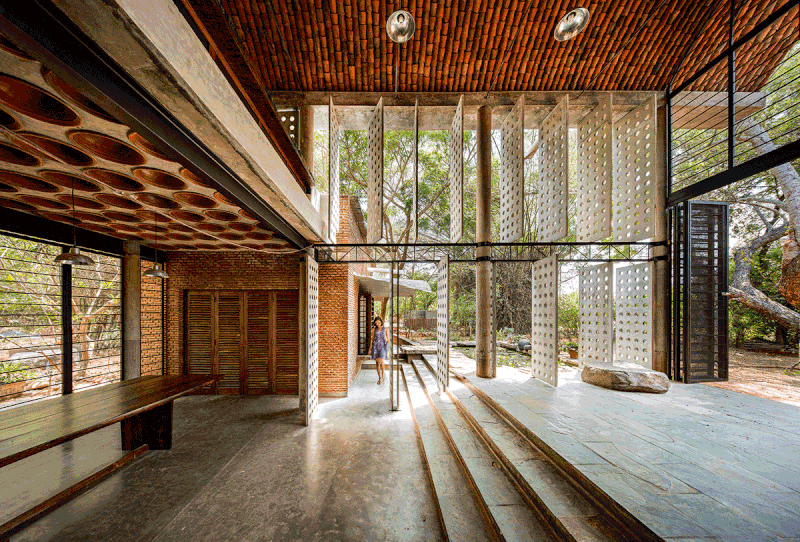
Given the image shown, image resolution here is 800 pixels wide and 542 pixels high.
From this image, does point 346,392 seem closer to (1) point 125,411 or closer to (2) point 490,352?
(2) point 490,352

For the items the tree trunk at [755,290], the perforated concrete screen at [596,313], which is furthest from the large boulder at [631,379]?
the tree trunk at [755,290]

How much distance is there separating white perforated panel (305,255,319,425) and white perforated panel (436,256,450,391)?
234 cm

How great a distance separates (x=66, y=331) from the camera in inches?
182

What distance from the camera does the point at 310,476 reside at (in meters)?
3.57

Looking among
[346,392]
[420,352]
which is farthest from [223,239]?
[420,352]

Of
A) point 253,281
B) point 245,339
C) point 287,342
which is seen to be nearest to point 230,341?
point 245,339

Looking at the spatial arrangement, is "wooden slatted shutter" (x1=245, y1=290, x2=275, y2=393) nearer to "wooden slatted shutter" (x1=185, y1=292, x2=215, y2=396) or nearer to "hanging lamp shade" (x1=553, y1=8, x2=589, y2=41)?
"wooden slatted shutter" (x1=185, y1=292, x2=215, y2=396)

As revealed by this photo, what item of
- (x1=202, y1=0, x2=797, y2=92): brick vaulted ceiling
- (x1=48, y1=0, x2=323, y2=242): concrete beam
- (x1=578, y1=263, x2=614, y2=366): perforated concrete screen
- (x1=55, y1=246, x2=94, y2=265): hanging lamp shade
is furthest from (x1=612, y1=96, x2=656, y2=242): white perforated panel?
(x1=55, y1=246, x2=94, y2=265): hanging lamp shade

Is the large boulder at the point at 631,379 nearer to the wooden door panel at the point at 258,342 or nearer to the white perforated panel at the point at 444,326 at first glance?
the white perforated panel at the point at 444,326

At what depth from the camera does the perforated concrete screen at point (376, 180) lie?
17.9 feet

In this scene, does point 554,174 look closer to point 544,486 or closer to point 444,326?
point 444,326

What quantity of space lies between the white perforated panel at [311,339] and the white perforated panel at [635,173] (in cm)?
623

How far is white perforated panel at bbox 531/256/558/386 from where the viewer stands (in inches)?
207

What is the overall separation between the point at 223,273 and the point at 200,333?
4.76 feet
